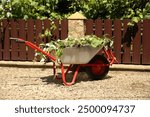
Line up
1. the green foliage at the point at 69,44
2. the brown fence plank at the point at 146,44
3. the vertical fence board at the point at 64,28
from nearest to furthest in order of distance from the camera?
1. the green foliage at the point at 69,44
2. the brown fence plank at the point at 146,44
3. the vertical fence board at the point at 64,28

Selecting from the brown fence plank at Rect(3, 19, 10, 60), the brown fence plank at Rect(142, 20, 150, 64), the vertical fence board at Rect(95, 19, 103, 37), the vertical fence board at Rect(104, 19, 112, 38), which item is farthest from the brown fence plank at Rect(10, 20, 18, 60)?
the brown fence plank at Rect(142, 20, 150, 64)

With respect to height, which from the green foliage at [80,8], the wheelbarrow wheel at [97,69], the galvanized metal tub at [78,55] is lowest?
the wheelbarrow wheel at [97,69]

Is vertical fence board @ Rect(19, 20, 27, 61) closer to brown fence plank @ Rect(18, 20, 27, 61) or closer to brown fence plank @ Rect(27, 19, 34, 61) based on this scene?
brown fence plank @ Rect(18, 20, 27, 61)

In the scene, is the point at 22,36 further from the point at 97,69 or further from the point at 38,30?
the point at 97,69

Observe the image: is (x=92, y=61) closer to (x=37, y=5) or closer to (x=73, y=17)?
(x=73, y=17)

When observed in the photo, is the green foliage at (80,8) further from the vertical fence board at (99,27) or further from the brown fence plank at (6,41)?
the vertical fence board at (99,27)

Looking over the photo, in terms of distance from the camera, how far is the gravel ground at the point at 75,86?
7.67 m

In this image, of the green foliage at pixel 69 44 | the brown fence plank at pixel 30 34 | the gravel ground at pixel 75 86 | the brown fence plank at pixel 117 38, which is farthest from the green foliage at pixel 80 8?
the green foliage at pixel 69 44

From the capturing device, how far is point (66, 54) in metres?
8.37

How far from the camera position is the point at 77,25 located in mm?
10609

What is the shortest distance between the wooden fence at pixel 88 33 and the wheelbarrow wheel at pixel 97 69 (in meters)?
1.87

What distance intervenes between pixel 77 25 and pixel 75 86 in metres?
2.57

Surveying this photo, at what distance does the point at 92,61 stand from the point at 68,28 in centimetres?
231

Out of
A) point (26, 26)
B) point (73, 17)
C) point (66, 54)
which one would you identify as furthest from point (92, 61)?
point (26, 26)
